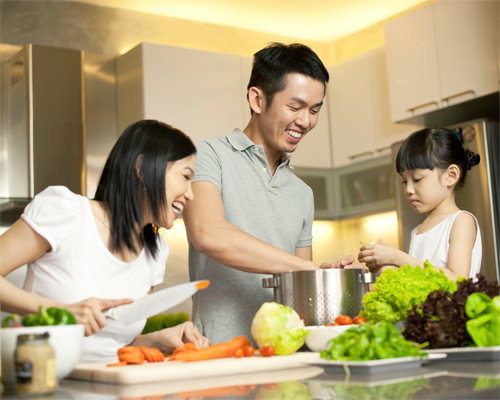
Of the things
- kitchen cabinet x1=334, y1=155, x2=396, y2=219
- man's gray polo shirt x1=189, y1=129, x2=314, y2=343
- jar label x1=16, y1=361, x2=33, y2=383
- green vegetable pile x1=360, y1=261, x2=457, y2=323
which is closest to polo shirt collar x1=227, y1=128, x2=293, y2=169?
man's gray polo shirt x1=189, y1=129, x2=314, y2=343

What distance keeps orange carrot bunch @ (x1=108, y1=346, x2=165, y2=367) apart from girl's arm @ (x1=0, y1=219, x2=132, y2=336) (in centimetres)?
7

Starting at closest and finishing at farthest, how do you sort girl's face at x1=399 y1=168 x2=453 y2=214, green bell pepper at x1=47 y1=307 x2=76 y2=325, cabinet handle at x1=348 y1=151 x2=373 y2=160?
green bell pepper at x1=47 y1=307 x2=76 y2=325 → girl's face at x1=399 y1=168 x2=453 y2=214 → cabinet handle at x1=348 y1=151 x2=373 y2=160

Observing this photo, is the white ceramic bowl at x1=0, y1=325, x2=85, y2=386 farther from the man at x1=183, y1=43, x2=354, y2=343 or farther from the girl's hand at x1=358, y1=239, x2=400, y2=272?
the girl's hand at x1=358, y1=239, x2=400, y2=272

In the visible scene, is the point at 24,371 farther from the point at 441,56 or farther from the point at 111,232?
the point at 441,56

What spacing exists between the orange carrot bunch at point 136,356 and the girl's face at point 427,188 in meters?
1.08

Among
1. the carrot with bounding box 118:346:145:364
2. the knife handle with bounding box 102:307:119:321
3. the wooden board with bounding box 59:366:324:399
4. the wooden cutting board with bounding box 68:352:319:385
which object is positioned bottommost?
the wooden board with bounding box 59:366:324:399

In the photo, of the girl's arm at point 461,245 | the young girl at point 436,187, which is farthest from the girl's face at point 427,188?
the girl's arm at point 461,245

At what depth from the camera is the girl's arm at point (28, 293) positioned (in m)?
1.00

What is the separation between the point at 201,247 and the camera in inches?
56.8

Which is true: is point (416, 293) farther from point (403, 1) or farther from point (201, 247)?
point (403, 1)

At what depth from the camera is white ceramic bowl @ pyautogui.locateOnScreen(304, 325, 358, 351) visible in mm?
1072

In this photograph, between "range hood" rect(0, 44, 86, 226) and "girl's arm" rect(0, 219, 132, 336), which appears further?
"range hood" rect(0, 44, 86, 226)

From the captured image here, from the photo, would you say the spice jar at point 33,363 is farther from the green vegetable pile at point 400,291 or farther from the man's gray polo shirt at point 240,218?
the man's gray polo shirt at point 240,218

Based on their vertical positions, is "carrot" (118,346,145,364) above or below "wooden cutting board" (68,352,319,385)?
above
